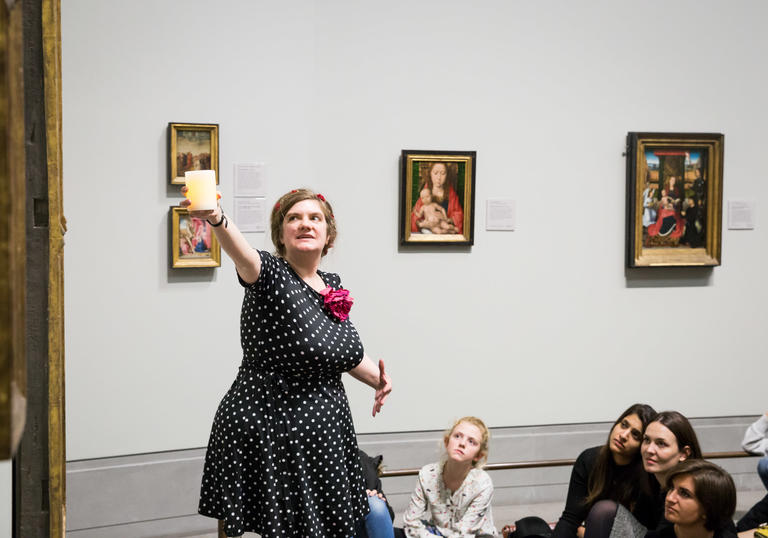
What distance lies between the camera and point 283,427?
9.41ft

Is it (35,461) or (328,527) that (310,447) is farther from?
(35,461)

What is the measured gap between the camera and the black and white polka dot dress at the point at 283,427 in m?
2.81

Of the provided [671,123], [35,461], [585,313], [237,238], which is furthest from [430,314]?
[35,461]

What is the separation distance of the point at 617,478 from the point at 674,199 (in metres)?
2.62

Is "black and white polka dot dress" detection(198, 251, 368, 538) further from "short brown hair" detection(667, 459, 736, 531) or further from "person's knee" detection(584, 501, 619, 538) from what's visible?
"person's knee" detection(584, 501, 619, 538)

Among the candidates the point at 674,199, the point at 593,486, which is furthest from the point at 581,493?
the point at 674,199

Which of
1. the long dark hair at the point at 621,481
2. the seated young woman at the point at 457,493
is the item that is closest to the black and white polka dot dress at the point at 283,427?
the seated young woman at the point at 457,493

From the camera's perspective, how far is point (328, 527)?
2953 mm

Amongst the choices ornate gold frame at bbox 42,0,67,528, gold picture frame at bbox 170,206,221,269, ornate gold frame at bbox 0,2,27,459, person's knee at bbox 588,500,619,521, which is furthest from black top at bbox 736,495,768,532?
ornate gold frame at bbox 0,2,27,459

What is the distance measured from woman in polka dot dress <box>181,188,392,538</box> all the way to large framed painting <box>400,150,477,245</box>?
285cm

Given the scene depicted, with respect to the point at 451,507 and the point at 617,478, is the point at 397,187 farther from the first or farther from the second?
the point at 617,478

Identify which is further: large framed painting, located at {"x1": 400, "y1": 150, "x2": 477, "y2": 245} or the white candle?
large framed painting, located at {"x1": 400, "y1": 150, "x2": 477, "y2": 245}

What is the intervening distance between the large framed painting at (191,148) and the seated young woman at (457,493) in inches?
90.1

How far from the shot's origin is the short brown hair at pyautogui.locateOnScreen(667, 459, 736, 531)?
3660 mm
